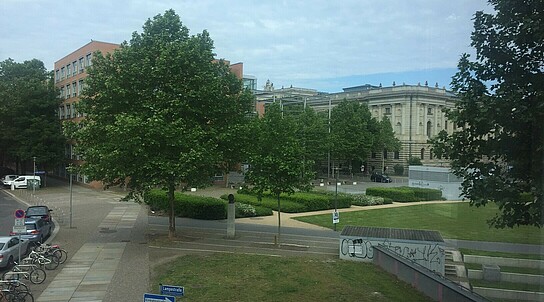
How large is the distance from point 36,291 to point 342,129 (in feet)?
162

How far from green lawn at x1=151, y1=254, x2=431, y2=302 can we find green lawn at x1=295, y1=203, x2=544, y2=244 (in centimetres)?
345

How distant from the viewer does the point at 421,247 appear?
19.7 meters

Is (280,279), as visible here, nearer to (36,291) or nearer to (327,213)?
(36,291)

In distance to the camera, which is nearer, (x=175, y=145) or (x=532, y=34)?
(x=532, y=34)

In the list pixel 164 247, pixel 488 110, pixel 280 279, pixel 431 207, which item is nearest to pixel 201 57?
pixel 164 247

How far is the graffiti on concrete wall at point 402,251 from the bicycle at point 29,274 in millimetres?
11988

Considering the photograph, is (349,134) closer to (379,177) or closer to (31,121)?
(379,177)

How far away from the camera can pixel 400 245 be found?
20.0 meters

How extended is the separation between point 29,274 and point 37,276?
0.82ft

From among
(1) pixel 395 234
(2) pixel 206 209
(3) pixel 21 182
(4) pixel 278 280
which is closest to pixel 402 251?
(1) pixel 395 234

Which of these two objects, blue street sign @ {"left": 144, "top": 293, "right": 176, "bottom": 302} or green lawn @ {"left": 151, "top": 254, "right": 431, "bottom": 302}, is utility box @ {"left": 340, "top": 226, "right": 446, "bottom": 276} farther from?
blue street sign @ {"left": 144, "top": 293, "right": 176, "bottom": 302}

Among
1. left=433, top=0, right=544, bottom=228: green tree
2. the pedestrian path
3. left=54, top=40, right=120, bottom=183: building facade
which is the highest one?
left=54, top=40, right=120, bottom=183: building facade

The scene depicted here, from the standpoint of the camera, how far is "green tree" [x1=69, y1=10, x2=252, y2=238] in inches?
787

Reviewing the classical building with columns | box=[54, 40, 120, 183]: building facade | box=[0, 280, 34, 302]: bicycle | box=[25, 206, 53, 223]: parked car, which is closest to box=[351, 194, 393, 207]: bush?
the classical building with columns
